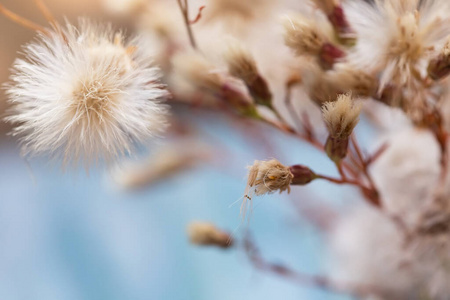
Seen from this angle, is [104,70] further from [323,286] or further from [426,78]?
[323,286]

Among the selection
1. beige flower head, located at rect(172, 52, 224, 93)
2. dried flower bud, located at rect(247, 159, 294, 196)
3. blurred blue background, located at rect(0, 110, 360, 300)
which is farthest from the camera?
blurred blue background, located at rect(0, 110, 360, 300)

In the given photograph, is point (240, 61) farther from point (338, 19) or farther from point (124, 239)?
point (124, 239)

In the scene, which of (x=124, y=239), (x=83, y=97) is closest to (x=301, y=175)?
(x=83, y=97)

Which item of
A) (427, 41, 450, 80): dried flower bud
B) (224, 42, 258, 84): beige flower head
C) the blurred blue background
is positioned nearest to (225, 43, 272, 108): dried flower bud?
(224, 42, 258, 84): beige flower head

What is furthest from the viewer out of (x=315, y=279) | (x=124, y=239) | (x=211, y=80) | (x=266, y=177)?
(x=124, y=239)

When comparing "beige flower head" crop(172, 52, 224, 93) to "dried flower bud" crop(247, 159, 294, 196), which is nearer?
"dried flower bud" crop(247, 159, 294, 196)

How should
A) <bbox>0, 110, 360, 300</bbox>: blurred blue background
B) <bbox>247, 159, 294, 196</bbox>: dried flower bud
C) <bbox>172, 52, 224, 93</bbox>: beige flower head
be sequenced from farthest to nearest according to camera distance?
<bbox>0, 110, 360, 300</bbox>: blurred blue background, <bbox>172, 52, 224, 93</bbox>: beige flower head, <bbox>247, 159, 294, 196</bbox>: dried flower bud

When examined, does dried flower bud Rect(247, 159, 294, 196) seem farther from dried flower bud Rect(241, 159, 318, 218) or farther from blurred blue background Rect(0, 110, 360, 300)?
blurred blue background Rect(0, 110, 360, 300)
